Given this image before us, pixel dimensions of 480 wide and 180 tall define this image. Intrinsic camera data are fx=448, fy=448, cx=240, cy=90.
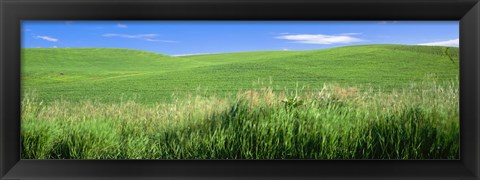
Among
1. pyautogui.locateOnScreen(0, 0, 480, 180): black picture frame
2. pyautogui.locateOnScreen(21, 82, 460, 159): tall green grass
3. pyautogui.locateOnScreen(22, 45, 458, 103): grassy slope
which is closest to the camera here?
pyautogui.locateOnScreen(0, 0, 480, 180): black picture frame

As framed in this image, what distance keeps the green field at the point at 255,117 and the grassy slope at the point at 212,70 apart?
0.05ft

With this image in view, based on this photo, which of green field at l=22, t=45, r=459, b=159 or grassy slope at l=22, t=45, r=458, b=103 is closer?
green field at l=22, t=45, r=459, b=159

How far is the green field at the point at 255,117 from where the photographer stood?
8.57 ft

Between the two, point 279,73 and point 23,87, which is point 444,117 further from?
point 23,87

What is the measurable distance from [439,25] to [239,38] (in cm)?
123

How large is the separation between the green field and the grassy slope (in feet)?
0.05

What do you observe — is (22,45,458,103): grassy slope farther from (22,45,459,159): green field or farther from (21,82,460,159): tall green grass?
A: (21,82,460,159): tall green grass

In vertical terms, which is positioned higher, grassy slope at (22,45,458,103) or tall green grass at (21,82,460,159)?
grassy slope at (22,45,458,103)

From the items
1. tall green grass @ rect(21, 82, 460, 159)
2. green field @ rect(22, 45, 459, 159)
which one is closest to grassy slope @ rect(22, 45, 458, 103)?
green field @ rect(22, 45, 459, 159)

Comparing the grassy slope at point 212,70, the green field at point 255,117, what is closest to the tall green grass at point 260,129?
the green field at point 255,117

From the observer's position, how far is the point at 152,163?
2.50 m

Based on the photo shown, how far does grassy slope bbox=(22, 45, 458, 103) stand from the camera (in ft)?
9.27

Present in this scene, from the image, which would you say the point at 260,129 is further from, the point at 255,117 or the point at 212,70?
the point at 212,70

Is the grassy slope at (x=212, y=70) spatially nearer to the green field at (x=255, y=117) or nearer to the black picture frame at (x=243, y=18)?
the green field at (x=255, y=117)
